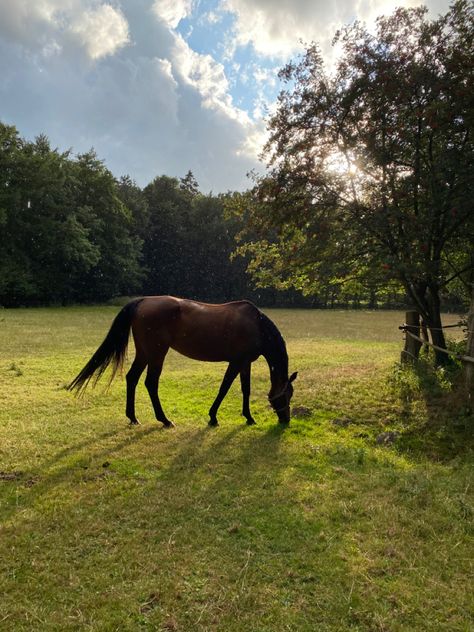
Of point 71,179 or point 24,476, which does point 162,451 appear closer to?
point 24,476

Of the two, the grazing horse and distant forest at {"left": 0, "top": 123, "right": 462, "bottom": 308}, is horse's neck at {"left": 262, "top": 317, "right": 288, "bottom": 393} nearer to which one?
Answer: the grazing horse

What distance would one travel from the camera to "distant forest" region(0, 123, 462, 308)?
108 ft

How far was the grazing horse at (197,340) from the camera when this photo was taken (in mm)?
5812

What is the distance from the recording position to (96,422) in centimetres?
594

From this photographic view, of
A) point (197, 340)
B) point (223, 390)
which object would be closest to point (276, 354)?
point (223, 390)

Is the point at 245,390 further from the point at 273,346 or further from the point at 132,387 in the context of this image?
the point at 132,387

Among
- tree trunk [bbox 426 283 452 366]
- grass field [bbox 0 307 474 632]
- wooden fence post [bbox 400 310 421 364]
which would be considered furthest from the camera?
wooden fence post [bbox 400 310 421 364]

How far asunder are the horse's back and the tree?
8.44 feet

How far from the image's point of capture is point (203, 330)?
237 inches

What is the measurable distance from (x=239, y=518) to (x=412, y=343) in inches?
261

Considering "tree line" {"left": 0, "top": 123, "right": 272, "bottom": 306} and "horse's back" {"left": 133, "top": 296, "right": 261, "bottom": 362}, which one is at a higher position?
"tree line" {"left": 0, "top": 123, "right": 272, "bottom": 306}

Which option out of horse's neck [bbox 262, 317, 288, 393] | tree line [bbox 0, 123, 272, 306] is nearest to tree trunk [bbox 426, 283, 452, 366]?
horse's neck [bbox 262, 317, 288, 393]

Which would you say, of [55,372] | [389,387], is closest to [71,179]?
[55,372]

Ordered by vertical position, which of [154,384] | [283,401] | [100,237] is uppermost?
[100,237]
